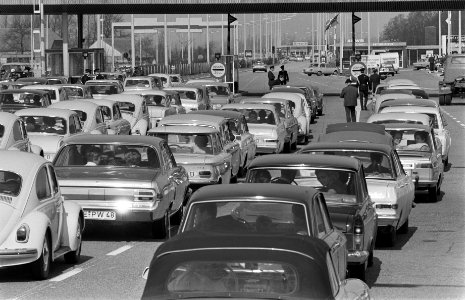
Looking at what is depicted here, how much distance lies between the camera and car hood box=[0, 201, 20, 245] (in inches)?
500

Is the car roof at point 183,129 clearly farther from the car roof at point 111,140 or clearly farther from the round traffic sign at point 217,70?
the round traffic sign at point 217,70

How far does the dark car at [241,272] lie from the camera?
7340 millimetres

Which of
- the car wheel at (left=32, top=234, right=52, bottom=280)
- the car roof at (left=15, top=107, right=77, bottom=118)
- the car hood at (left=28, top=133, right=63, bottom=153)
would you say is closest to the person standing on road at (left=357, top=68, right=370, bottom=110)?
the car roof at (left=15, top=107, right=77, bottom=118)

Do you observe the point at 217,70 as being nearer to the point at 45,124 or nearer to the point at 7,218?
the point at 45,124

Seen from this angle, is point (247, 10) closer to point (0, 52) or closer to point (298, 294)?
point (298, 294)

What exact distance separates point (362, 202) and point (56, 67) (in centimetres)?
6184

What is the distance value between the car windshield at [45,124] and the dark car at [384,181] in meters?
9.33

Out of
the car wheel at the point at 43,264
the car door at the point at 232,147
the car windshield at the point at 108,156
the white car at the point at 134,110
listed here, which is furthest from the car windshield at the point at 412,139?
the car wheel at the point at 43,264

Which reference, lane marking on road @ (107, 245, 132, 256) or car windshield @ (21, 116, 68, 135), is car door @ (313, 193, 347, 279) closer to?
lane marking on road @ (107, 245, 132, 256)

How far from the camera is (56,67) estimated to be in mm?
74312

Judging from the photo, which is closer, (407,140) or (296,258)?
(296,258)

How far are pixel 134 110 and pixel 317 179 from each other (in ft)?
68.9

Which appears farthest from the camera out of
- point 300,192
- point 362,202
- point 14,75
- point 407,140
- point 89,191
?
point 14,75

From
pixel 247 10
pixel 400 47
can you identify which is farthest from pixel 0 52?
pixel 247 10
